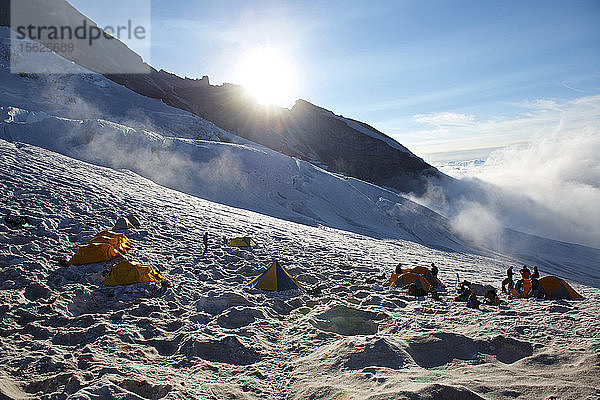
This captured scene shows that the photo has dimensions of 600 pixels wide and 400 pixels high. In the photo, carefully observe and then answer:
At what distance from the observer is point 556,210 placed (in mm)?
45562

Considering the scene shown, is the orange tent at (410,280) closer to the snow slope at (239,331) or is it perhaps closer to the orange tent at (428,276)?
the orange tent at (428,276)

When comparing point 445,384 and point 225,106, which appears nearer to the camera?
point 445,384

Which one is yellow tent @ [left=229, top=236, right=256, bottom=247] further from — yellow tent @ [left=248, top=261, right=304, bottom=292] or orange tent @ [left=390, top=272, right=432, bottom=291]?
orange tent @ [left=390, top=272, right=432, bottom=291]

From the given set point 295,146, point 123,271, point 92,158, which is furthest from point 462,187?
point 123,271

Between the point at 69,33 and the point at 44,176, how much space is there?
228ft

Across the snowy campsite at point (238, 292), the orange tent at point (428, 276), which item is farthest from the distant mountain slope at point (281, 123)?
the orange tent at point (428, 276)

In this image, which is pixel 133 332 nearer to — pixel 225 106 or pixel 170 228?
pixel 170 228

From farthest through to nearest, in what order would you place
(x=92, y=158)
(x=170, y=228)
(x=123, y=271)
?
1. (x=92, y=158)
2. (x=170, y=228)
3. (x=123, y=271)

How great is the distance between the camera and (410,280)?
10625 millimetres

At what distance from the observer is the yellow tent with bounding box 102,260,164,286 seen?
28.5 feet

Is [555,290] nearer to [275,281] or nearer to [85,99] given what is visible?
[275,281]

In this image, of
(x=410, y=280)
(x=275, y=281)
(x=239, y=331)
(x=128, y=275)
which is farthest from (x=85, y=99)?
(x=410, y=280)

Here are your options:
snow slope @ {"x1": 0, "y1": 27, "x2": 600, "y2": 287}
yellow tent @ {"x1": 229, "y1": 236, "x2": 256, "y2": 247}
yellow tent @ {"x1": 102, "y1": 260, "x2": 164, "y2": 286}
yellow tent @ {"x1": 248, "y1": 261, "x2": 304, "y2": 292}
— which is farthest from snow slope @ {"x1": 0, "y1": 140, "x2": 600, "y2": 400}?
snow slope @ {"x1": 0, "y1": 27, "x2": 600, "y2": 287}

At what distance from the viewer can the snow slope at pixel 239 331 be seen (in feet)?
15.4
